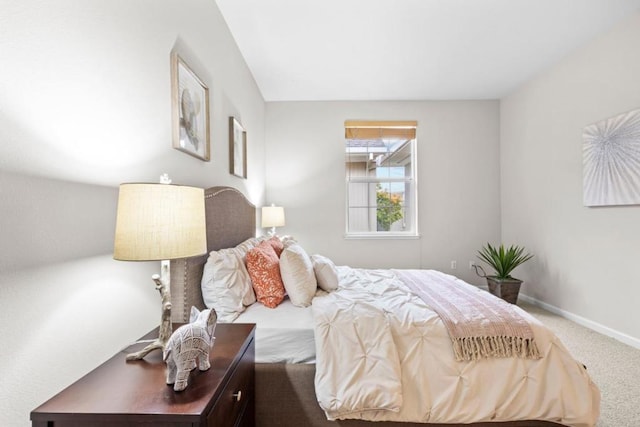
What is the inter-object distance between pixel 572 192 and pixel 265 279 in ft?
10.7

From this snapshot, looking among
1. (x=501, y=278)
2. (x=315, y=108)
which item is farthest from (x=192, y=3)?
(x=501, y=278)

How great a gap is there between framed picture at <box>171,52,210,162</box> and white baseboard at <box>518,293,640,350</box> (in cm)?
372

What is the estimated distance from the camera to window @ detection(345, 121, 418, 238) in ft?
13.3

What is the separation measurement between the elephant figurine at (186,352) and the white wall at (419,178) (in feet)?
10.2

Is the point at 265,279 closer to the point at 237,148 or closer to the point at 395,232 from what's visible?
the point at 237,148

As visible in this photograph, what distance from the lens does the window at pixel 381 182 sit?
4055mm

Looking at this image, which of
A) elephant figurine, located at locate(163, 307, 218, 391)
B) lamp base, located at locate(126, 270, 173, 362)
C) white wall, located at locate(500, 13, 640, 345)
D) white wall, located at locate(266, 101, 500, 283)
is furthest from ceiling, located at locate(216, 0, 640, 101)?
elephant figurine, located at locate(163, 307, 218, 391)

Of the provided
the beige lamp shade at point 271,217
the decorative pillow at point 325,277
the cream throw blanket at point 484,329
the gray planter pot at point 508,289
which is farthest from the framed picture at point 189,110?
the gray planter pot at point 508,289

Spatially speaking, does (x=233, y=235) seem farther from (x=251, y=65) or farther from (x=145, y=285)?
(x=251, y=65)

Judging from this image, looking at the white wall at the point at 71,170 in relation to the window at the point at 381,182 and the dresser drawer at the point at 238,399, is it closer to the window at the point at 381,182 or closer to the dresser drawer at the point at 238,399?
the dresser drawer at the point at 238,399

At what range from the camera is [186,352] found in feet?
2.60

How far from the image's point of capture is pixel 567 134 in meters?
2.96

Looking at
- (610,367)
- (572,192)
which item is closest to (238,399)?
(610,367)

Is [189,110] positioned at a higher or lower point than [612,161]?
higher
